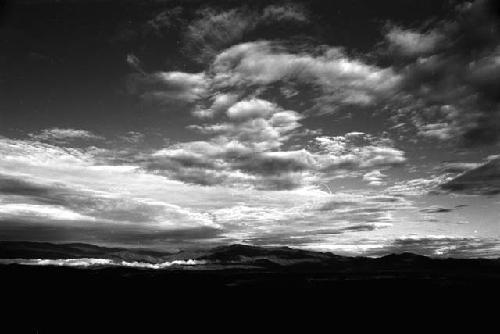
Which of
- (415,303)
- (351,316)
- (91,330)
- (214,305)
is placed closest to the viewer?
(91,330)

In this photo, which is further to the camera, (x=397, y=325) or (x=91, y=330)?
(x=397, y=325)

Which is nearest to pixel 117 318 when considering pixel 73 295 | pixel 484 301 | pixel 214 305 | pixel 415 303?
pixel 214 305

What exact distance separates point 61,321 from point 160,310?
34.9 m

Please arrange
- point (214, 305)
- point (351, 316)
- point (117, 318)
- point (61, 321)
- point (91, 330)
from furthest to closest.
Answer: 1. point (214, 305)
2. point (351, 316)
3. point (117, 318)
4. point (61, 321)
5. point (91, 330)

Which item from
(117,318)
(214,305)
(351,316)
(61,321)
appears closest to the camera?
(61,321)

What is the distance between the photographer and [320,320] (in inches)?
4262

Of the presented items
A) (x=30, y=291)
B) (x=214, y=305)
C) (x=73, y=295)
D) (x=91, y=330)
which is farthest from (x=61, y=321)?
(x=30, y=291)

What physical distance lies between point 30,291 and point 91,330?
94.2m

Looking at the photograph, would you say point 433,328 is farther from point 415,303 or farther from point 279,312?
point 415,303

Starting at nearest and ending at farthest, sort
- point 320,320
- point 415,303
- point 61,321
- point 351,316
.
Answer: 1. point 61,321
2. point 320,320
3. point 351,316
4. point 415,303

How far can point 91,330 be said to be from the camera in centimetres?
7856

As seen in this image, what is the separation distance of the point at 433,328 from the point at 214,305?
71985 mm

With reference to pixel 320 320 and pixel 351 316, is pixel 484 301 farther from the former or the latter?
pixel 320 320

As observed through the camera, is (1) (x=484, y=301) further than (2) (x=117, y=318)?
Yes
